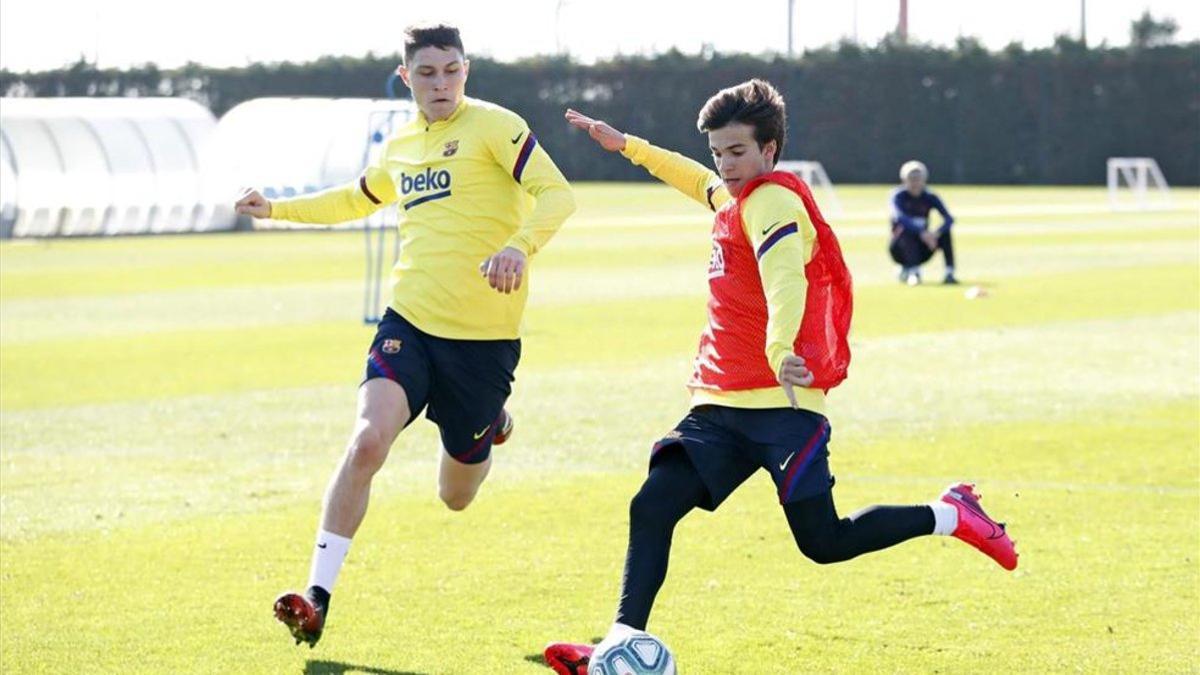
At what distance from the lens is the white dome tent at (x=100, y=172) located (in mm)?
40812

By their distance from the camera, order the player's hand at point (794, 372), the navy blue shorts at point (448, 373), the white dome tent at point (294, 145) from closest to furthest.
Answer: the player's hand at point (794, 372) → the navy blue shorts at point (448, 373) → the white dome tent at point (294, 145)

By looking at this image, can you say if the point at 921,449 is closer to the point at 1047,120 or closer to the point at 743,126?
the point at 743,126

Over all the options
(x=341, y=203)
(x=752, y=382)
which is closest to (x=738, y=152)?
(x=752, y=382)

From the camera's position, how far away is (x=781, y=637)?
7.66 m

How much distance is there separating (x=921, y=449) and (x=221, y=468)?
4.16 metres

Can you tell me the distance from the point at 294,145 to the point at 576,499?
3433 centimetres

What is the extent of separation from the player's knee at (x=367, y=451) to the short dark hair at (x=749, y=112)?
5.67ft

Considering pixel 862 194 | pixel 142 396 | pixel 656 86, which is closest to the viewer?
pixel 142 396

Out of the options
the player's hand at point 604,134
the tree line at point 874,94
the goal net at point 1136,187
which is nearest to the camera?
the player's hand at point 604,134

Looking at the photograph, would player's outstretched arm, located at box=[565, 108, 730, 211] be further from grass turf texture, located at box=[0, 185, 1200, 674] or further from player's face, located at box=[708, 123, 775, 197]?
grass turf texture, located at box=[0, 185, 1200, 674]

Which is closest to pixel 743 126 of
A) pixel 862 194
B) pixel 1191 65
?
pixel 862 194

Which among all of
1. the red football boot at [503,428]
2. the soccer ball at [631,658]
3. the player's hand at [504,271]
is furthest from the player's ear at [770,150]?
the red football boot at [503,428]

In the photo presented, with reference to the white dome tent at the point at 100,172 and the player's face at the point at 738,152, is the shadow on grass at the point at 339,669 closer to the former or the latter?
the player's face at the point at 738,152

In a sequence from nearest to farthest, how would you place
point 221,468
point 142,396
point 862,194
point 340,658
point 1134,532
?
point 340,658, point 1134,532, point 221,468, point 142,396, point 862,194
